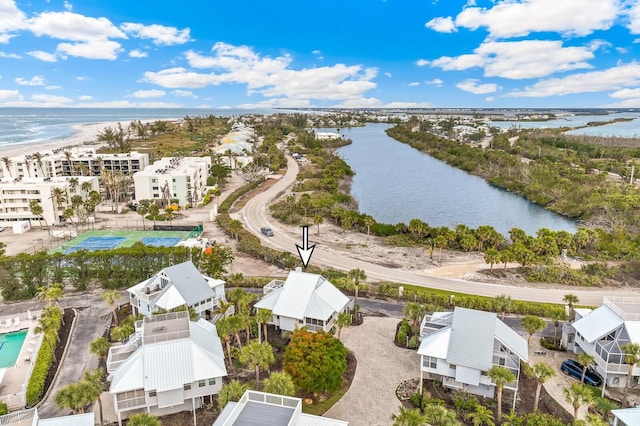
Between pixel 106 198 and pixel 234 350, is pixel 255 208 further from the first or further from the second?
pixel 234 350

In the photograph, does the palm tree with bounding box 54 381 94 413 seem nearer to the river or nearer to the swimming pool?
the swimming pool

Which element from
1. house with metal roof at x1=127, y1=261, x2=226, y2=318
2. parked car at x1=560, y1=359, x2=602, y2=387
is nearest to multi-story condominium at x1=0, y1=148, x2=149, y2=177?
house with metal roof at x1=127, y1=261, x2=226, y2=318

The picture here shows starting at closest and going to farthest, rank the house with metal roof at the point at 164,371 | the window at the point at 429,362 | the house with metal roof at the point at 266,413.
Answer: the house with metal roof at the point at 266,413 < the house with metal roof at the point at 164,371 < the window at the point at 429,362

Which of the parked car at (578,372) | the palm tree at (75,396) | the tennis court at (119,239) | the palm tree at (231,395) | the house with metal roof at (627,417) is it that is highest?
the palm tree at (75,396)

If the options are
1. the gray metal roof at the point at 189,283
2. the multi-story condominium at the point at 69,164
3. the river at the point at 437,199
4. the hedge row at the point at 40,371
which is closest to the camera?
the hedge row at the point at 40,371

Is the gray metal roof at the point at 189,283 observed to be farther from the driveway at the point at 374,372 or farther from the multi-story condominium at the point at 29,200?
the multi-story condominium at the point at 29,200

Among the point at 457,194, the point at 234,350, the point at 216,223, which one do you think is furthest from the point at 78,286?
the point at 457,194

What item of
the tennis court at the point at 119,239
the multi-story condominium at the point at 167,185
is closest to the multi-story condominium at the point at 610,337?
the tennis court at the point at 119,239

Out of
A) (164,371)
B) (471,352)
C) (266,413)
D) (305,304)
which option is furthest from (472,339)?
(164,371)

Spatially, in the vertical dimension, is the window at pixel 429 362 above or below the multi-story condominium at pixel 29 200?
below
